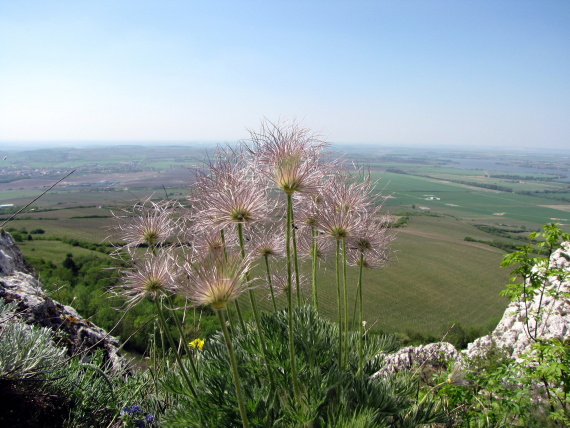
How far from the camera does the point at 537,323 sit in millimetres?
5570

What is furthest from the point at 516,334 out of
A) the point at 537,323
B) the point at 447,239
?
the point at 447,239

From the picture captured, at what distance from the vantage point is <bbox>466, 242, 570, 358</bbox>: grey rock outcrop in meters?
5.59

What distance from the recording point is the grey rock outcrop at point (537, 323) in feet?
18.4

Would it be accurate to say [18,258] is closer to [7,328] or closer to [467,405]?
[7,328]

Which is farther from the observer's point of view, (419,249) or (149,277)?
(419,249)

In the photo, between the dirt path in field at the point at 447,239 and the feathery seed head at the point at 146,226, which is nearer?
the feathery seed head at the point at 146,226

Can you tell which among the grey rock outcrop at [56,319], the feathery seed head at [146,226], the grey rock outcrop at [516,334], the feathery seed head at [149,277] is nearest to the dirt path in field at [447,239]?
the grey rock outcrop at [516,334]

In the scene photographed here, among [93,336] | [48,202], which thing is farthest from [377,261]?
[48,202]

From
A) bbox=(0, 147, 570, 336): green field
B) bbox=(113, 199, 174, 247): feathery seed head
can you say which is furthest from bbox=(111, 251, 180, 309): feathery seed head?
bbox=(0, 147, 570, 336): green field

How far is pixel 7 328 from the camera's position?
101 inches

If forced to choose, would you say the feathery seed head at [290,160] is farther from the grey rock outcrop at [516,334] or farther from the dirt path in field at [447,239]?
the dirt path in field at [447,239]

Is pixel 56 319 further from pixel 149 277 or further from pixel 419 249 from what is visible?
pixel 419 249

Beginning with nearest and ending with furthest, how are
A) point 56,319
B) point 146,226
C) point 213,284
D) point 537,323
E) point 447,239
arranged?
point 213,284 < point 146,226 < point 56,319 < point 537,323 < point 447,239

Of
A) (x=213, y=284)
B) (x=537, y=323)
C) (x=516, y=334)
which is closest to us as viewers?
(x=213, y=284)
